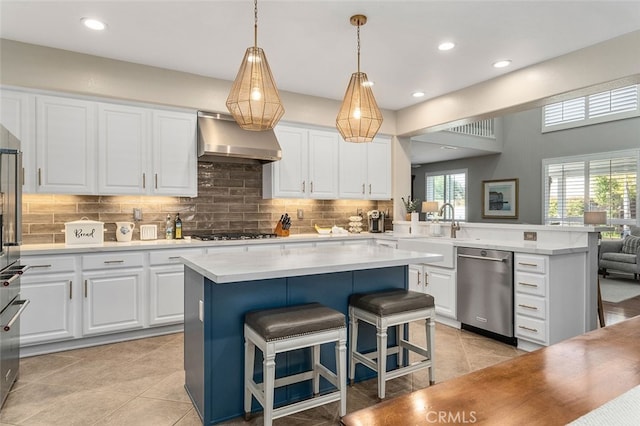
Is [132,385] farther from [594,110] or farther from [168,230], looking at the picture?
[594,110]

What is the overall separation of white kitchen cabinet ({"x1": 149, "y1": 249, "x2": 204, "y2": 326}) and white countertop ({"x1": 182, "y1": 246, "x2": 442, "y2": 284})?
4.47 ft

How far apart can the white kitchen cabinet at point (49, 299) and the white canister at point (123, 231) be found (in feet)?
1.85

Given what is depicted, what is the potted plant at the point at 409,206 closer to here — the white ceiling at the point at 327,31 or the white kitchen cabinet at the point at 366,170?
the white kitchen cabinet at the point at 366,170

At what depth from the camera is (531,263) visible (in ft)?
10.7

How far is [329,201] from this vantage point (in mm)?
5414

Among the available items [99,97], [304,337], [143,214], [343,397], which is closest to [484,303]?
[343,397]

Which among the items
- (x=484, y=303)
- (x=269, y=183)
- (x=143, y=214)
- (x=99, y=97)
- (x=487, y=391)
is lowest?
(x=484, y=303)

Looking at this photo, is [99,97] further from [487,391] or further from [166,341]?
[487,391]

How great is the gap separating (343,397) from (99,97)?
137 inches

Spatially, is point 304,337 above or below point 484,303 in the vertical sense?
above

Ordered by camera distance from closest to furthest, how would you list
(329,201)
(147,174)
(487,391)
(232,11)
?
1. (487,391)
2. (232,11)
3. (147,174)
4. (329,201)

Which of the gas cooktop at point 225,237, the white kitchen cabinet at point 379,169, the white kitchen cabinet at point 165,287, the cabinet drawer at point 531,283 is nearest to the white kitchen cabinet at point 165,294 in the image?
the white kitchen cabinet at point 165,287

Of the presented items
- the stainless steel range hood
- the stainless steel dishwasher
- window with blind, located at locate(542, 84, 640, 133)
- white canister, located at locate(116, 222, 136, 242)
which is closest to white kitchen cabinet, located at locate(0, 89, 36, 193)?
white canister, located at locate(116, 222, 136, 242)

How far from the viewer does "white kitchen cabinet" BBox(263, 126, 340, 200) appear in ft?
15.3
